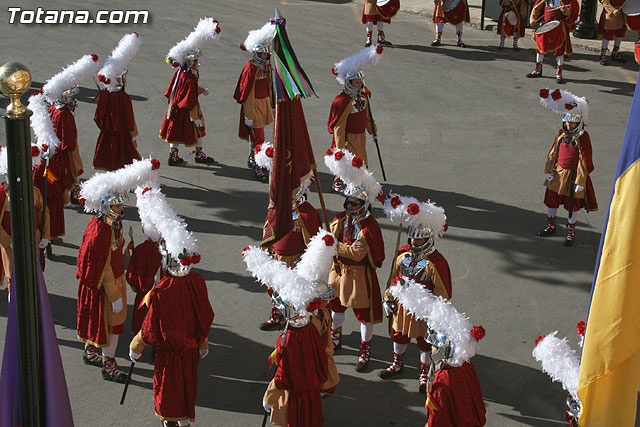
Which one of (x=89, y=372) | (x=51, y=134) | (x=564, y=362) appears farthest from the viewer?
(x=51, y=134)

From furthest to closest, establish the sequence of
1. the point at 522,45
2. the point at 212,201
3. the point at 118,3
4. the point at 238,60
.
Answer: the point at 118,3 < the point at 522,45 < the point at 238,60 < the point at 212,201

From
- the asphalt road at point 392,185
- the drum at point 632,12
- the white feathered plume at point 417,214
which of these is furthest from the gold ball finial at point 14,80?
the drum at point 632,12

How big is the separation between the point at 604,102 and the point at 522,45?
4220 mm

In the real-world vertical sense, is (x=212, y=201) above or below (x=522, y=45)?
below

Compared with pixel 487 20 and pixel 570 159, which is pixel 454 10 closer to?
pixel 487 20

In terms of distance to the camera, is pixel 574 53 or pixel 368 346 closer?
pixel 368 346

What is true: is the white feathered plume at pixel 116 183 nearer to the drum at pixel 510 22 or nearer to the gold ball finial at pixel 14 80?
the gold ball finial at pixel 14 80

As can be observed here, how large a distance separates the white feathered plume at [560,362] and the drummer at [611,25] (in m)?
14.1

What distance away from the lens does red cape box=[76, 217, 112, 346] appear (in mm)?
→ 8578

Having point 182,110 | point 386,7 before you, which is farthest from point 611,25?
point 182,110

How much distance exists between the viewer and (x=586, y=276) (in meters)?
11.5

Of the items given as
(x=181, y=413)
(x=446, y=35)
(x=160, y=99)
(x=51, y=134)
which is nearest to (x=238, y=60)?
(x=160, y=99)

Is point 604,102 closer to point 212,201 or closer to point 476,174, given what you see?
point 476,174

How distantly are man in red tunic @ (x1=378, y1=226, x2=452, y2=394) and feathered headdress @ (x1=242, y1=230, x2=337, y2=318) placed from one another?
1208mm
